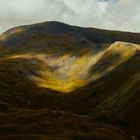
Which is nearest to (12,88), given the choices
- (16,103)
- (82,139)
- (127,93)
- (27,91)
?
(27,91)

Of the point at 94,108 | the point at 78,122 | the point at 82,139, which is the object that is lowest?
the point at 94,108

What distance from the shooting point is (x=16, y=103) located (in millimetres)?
157625

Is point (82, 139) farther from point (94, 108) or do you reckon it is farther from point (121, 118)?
point (94, 108)

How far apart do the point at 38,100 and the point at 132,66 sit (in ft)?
136

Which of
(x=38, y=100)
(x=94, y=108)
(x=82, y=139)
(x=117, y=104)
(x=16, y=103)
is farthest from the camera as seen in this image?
(x=38, y=100)

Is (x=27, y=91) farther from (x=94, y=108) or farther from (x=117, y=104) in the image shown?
(x=117, y=104)

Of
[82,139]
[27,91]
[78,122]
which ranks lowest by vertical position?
[27,91]

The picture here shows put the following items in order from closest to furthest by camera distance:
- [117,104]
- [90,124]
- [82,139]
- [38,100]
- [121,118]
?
[82,139] < [90,124] < [121,118] < [117,104] < [38,100]

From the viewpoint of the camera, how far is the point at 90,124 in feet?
362

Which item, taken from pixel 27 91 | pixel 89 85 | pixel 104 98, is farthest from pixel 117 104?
pixel 27 91

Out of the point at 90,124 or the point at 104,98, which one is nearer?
the point at 90,124

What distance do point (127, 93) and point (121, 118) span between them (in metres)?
14.4

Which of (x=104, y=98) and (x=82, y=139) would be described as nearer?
(x=82, y=139)

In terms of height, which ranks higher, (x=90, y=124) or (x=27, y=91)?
(x=90, y=124)
